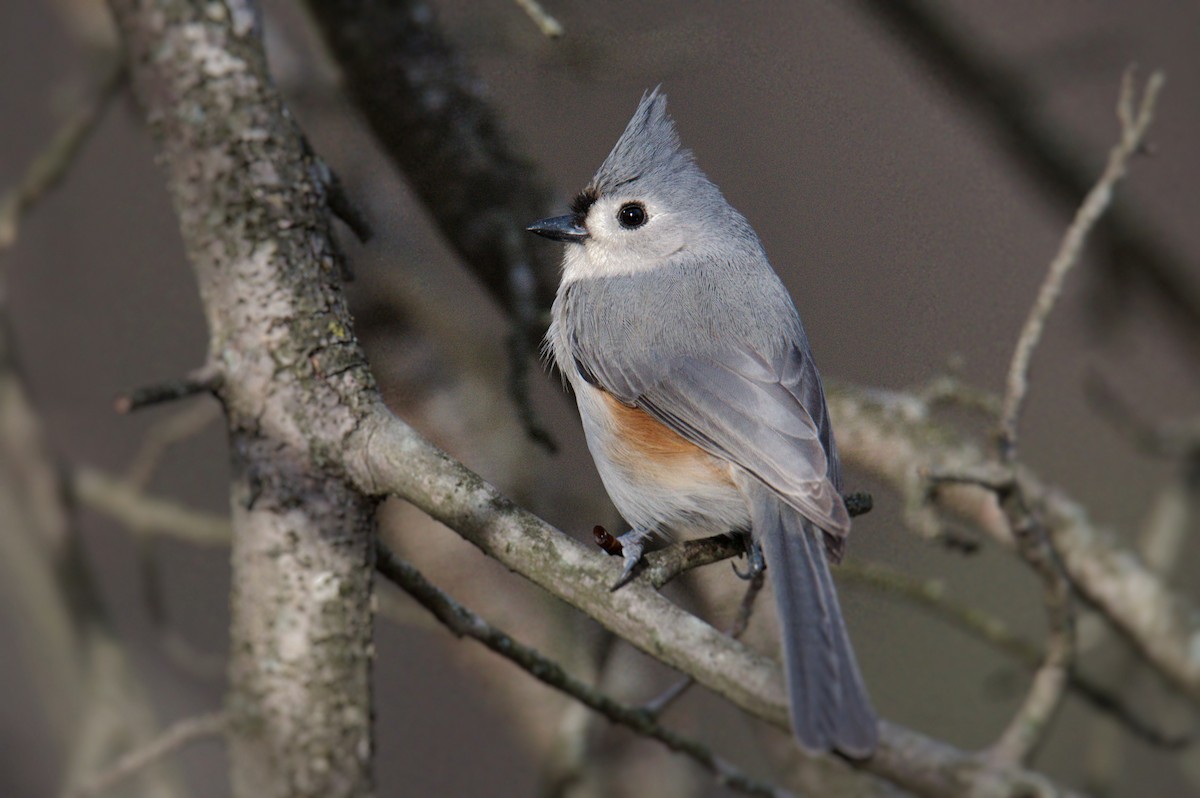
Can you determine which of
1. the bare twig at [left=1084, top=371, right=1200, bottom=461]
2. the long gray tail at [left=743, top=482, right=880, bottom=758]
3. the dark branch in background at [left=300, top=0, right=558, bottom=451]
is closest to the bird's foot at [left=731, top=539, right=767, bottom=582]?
the long gray tail at [left=743, top=482, right=880, bottom=758]

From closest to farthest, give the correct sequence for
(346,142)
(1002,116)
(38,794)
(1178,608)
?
(346,142), (1178,608), (1002,116), (38,794)

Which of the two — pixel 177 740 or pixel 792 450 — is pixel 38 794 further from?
pixel 792 450

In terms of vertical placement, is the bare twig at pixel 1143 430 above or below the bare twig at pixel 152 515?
above

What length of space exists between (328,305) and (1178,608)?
184 centimetres

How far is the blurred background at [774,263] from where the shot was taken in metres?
1.79

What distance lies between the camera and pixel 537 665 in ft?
5.01

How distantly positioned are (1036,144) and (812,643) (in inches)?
71.1

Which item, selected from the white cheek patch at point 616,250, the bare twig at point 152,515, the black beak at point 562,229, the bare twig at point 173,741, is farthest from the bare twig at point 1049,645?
the bare twig at point 152,515

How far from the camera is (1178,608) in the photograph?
2.20 meters

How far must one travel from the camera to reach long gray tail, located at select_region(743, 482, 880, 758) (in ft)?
3.32

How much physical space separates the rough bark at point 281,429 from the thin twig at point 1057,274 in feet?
3.20

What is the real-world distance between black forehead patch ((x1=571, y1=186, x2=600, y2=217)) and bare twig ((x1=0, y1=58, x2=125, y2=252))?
101 centimetres

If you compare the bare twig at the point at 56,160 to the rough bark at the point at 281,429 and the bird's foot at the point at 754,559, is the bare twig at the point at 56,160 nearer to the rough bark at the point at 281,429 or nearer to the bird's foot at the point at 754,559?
the rough bark at the point at 281,429

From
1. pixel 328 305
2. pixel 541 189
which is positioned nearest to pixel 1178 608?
pixel 541 189
